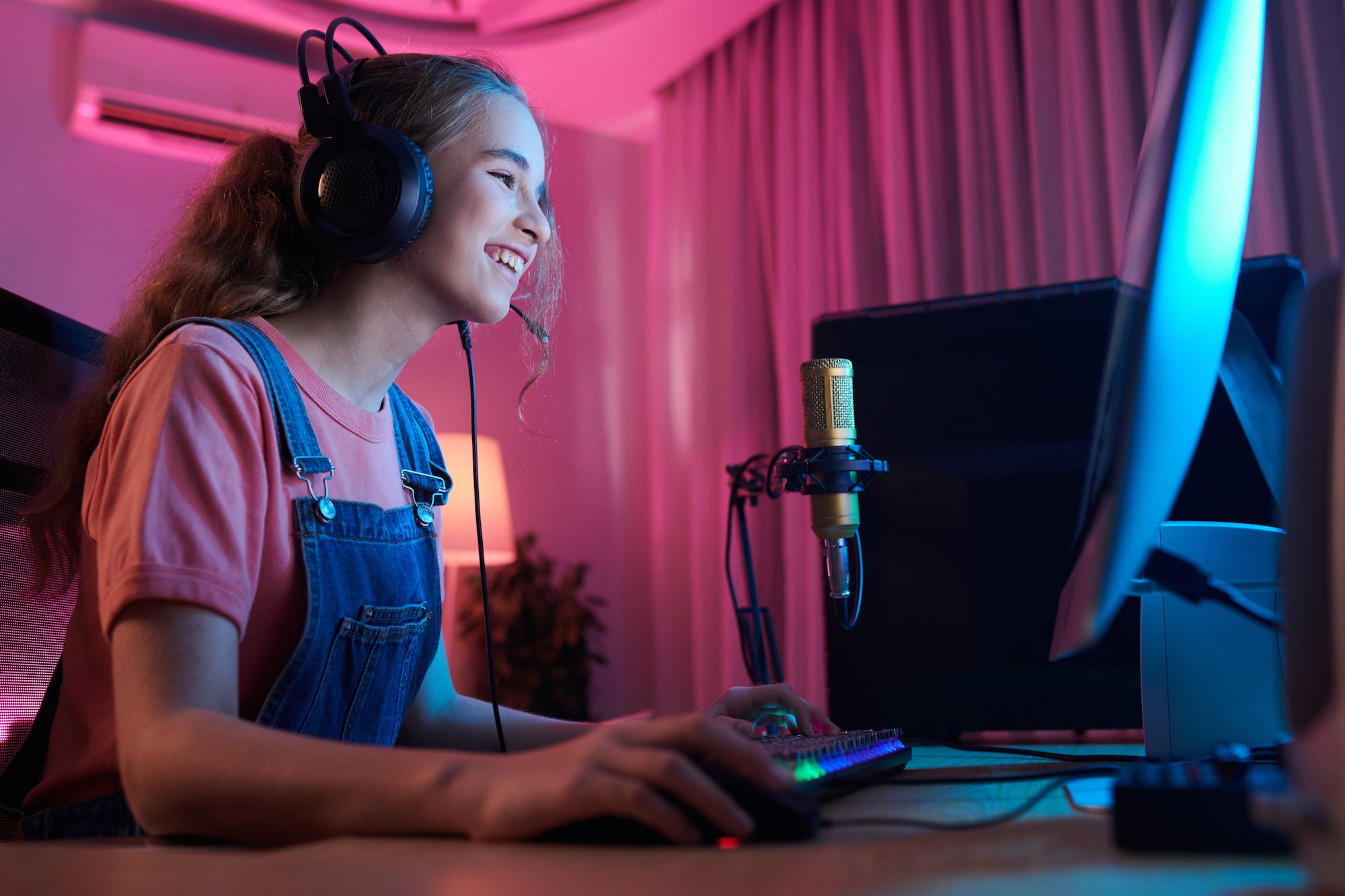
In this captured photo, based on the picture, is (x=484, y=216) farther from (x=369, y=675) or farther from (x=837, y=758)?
(x=837, y=758)

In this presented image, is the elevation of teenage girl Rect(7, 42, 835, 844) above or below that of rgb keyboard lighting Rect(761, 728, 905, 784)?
above

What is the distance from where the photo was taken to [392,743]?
3.40 feet

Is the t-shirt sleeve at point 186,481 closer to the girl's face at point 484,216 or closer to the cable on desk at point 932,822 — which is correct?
the girl's face at point 484,216

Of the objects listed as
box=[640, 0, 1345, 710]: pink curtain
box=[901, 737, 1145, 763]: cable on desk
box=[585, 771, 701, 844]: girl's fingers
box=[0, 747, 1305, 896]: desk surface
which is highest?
box=[640, 0, 1345, 710]: pink curtain

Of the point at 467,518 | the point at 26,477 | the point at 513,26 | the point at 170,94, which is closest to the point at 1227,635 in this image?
the point at 26,477

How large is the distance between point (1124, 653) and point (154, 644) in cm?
96

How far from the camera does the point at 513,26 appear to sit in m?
3.12

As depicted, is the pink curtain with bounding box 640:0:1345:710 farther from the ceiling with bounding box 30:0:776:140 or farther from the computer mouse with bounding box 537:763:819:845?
Answer: the computer mouse with bounding box 537:763:819:845

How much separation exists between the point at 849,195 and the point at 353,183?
1962 mm

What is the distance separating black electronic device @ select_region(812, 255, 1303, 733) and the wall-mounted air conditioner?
2.55 m

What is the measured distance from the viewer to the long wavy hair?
94 cm

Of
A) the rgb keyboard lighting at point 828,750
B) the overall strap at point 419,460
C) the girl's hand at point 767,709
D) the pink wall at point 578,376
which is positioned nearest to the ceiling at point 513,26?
the pink wall at point 578,376

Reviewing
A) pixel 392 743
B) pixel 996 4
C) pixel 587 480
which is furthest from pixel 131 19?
pixel 392 743

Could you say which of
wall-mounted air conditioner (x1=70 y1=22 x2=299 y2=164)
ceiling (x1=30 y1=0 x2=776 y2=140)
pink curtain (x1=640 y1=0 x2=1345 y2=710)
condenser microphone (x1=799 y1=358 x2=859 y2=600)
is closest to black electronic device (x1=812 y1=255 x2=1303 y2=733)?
condenser microphone (x1=799 y1=358 x2=859 y2=600)
